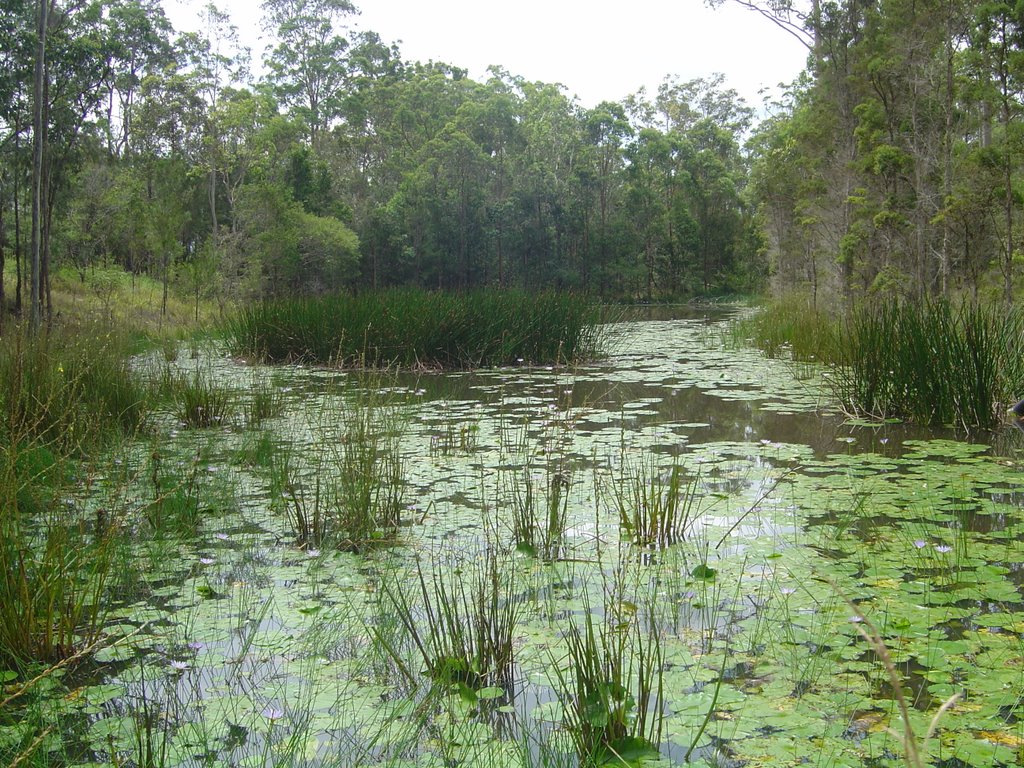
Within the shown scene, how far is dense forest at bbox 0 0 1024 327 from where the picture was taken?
12.3m

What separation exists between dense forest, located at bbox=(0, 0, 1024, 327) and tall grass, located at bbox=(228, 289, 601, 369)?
9.96ft

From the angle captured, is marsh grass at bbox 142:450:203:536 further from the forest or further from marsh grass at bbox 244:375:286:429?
marsh grass at bbox 244:375:286:429

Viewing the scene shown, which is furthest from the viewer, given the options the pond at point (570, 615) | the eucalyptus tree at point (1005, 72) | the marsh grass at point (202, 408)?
the eucalyptus tree at point (1005, 72)

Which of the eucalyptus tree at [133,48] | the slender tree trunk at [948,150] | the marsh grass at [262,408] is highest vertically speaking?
the eucalyptus tree at [133,48]

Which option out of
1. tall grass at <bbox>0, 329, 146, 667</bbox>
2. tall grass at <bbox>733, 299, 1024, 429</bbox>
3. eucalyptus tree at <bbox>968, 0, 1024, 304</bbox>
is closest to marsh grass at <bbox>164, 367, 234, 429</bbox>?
tall grass at <bbox>0, 329, 146, 667</bbox>

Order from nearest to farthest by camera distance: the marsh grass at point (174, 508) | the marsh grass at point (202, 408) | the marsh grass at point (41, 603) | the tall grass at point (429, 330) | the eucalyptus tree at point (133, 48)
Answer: the marsh grass at point (41, 603), the marsh grass at point (174, 508), the marsh grass at point (202, 408), the tall grass at point (429, 330), the eucalyptus tree at point (133, 48)

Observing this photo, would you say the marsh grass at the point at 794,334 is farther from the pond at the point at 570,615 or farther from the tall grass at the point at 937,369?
the pond at the point at 570,615

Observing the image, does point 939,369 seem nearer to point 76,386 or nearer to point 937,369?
point 937,369

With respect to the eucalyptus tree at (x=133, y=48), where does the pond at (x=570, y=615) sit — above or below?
below

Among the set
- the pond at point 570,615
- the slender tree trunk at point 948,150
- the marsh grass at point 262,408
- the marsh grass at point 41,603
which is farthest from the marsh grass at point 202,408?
the slender tree trunk at point 948,150

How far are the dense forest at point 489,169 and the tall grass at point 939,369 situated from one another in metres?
1.03

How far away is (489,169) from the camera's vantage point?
3422 centimetres

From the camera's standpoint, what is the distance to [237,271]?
25.0 meters

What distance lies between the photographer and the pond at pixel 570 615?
1.87 metres
